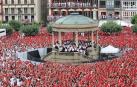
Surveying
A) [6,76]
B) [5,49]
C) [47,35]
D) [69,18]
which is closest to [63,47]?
[69,18]

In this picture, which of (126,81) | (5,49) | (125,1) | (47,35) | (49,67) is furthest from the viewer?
(125,1)

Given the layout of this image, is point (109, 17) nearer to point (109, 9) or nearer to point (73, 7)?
point (109, 9)

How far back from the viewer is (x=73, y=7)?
97938mm

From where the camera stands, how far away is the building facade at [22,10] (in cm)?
9906

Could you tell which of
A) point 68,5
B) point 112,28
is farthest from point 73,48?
point 68,5

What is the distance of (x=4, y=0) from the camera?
100750mm

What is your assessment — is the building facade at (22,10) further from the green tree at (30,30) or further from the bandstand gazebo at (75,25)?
the bandstand gazebo at (75,25)

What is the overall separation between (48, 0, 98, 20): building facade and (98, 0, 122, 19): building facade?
98 cm

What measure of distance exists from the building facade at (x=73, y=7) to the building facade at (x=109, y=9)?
0.98 meters

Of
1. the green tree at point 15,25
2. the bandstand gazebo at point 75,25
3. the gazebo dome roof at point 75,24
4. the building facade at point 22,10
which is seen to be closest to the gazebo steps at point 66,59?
the bandstand gazebo at point 75,25

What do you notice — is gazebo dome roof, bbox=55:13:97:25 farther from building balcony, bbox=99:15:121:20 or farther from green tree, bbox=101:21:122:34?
building balcony, bbox=99:15:121:20

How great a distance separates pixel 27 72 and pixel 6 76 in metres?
2.25

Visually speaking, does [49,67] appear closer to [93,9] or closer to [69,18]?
[69,18]

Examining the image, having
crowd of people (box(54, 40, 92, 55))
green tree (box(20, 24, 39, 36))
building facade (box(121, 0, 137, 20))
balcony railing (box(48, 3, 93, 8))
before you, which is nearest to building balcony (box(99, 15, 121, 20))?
building facade (box(121, 0, 137, 20))
